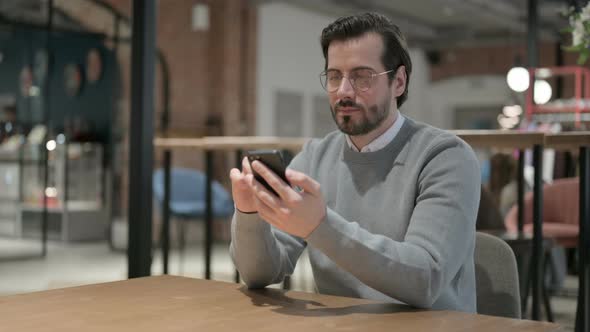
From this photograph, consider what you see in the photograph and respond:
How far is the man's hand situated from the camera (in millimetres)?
1235

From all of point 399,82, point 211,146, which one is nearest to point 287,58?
point 211,146

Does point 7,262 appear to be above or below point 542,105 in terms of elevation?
below

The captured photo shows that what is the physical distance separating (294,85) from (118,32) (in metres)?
3.67

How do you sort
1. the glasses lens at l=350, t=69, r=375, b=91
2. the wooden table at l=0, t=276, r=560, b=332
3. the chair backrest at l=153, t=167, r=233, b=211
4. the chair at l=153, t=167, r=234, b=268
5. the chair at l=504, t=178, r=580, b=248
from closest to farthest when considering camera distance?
the wooden table at l=0, t=276, r=560, b=332
the glasses lens at l=350, t=69, r=375, b=91
the chair at l=504, t=178, r=580, b=248
the chair at l=153, t=167, r=234, b=268
the chair backrest at l=153, t=167, r=233, b=211

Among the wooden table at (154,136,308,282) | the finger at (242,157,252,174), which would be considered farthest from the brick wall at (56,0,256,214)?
the finger at (242,157,252,174)

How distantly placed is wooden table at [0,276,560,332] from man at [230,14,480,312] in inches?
3.4

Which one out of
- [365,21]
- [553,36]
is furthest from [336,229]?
[553,36]

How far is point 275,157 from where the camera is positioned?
4.08ft

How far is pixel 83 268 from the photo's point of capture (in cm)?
684

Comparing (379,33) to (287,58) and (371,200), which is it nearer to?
(371,200)

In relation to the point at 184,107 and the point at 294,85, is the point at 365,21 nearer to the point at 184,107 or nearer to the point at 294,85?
the point at 184,107

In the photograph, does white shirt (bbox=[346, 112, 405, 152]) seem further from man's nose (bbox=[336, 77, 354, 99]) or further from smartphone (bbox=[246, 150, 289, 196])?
smartphone (bbox=[246, 150, 289, 196])

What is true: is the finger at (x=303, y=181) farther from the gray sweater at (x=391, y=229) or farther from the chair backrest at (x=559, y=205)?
the chair backrest at (x=559, y=205)

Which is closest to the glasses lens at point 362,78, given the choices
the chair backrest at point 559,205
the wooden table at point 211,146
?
the wooden table at point 211,146
